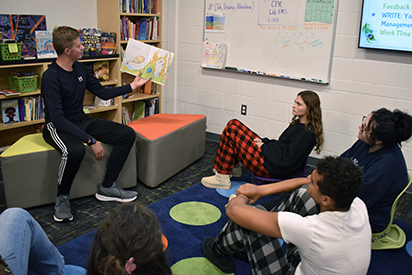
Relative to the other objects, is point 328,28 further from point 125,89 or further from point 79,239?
point 79,239

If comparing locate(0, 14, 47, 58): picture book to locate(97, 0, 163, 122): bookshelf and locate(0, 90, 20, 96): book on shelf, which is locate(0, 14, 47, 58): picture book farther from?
locate(97, 0, 163, 122): bookshelf

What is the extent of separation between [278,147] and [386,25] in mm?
1391

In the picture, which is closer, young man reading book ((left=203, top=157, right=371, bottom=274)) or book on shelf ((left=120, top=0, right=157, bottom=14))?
young man reading book ((left=203, top=157, right=371, bottom=274))

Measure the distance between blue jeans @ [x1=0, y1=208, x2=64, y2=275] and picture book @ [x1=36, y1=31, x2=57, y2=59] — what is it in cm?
229

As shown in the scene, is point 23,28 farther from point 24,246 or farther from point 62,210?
point 24,246

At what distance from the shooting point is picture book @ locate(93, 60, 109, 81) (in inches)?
164

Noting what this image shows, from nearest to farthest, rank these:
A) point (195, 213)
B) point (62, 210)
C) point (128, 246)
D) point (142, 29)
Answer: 1. point (128, 246)
2. point (62, 210)
3. point (195, 213)
4. point (142, 29)

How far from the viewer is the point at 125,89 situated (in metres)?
3.36

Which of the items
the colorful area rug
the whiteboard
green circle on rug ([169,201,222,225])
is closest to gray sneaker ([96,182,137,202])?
the colorful area rug

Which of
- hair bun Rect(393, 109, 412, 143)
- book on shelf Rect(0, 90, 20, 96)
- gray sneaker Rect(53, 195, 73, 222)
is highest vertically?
hair bun Rect(393, 109, 412, 143)

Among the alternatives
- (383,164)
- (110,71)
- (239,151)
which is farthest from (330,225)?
(110,71)

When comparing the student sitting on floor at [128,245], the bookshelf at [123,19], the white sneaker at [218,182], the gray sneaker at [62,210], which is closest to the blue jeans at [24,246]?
the student sitting on floor at [128,245]

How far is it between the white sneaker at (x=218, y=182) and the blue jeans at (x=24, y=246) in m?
1.64

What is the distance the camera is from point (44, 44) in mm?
3609
